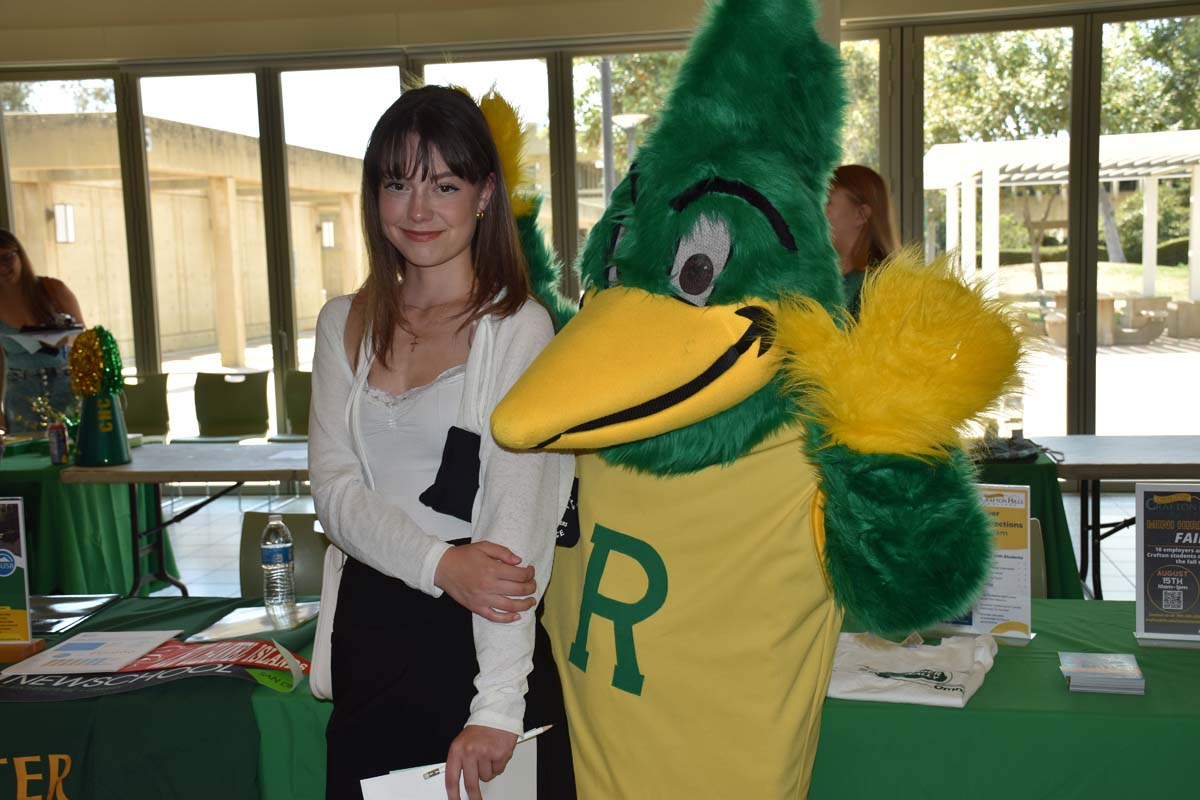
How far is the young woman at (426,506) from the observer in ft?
3.77

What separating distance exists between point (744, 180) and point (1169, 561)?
114 cm

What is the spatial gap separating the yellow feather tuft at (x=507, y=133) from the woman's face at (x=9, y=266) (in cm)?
376

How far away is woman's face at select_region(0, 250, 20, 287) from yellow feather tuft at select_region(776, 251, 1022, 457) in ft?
14.4

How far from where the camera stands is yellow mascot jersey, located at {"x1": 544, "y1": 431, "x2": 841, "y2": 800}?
3.48 ft

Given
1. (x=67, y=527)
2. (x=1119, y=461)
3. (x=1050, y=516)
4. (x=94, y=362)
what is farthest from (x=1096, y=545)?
(x=67, y=527)

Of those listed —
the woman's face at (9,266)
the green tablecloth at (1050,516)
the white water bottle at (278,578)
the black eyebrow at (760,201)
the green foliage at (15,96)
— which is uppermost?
the green foliage at (15,96)

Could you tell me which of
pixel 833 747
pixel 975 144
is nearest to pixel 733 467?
pixel 833 747

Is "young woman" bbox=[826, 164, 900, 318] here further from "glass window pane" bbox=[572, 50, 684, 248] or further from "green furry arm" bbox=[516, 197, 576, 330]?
"glass window pane" bbox=[572, 50, 684, 248]

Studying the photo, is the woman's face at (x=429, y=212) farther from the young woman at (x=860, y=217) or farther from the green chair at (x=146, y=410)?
the green chair at (x=146, y=410)

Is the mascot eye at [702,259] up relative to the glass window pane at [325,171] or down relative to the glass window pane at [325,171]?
down

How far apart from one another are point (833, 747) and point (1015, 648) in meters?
0.44

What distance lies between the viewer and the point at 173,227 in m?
6.64

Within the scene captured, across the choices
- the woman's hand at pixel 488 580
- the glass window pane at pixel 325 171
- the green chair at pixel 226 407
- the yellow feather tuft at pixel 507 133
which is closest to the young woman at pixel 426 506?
the woman's hand at pixel 488 580

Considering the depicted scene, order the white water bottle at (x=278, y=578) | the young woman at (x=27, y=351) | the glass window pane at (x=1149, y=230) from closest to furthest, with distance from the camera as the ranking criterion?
the white water bottle at (x=278, y=578) < the young woman at (x=27, y=351) < the glass window pane at (x=1149, y=230)
